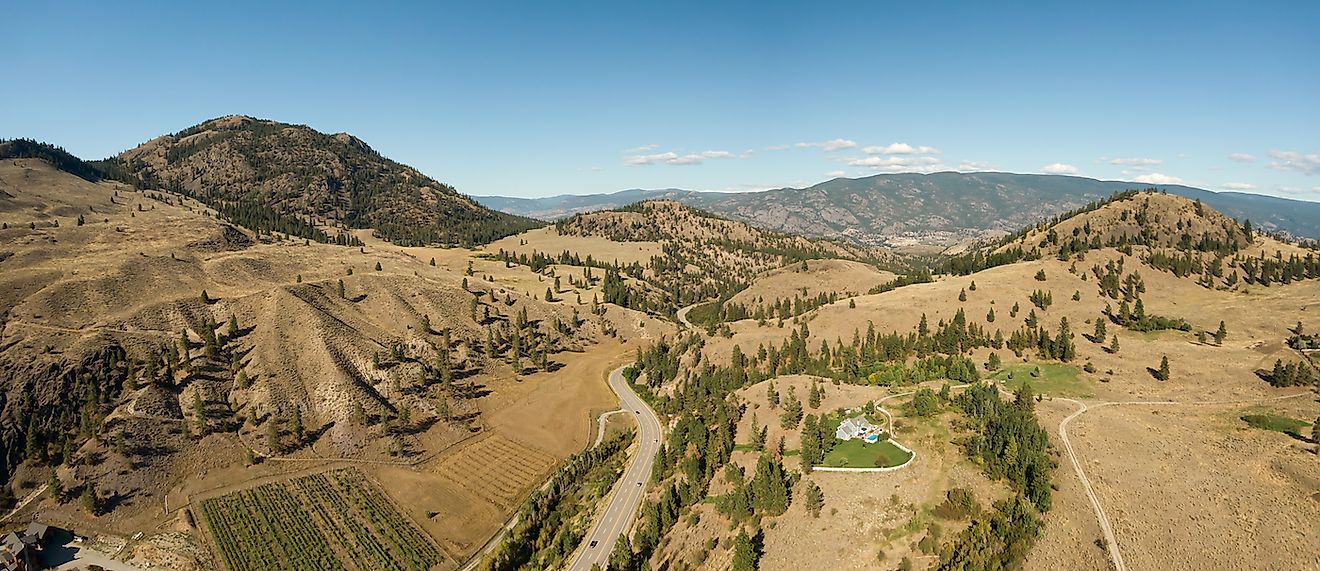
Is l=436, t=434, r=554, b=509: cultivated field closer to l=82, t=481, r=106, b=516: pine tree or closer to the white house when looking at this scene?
l=82, t=481, r=106, b=516: pine tree

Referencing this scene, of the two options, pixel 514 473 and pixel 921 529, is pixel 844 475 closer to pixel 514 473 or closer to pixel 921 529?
pixel 921 529

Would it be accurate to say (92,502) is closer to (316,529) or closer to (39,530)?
(39,530)

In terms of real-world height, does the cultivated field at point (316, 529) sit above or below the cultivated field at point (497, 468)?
above

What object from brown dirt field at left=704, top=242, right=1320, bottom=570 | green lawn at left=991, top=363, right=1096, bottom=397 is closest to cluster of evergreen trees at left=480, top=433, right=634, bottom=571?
brown dirt field at left=704, top=242, right=1320, bottom=570

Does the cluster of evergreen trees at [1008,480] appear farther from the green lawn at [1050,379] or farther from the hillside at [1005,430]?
the green lawn at [1050,379]

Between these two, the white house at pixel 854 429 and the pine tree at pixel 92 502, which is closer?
the pine tree at pixel 92 502

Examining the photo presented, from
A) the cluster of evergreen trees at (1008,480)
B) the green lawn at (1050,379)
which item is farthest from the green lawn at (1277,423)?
the cluster of evergreen trees at (1008,480)
